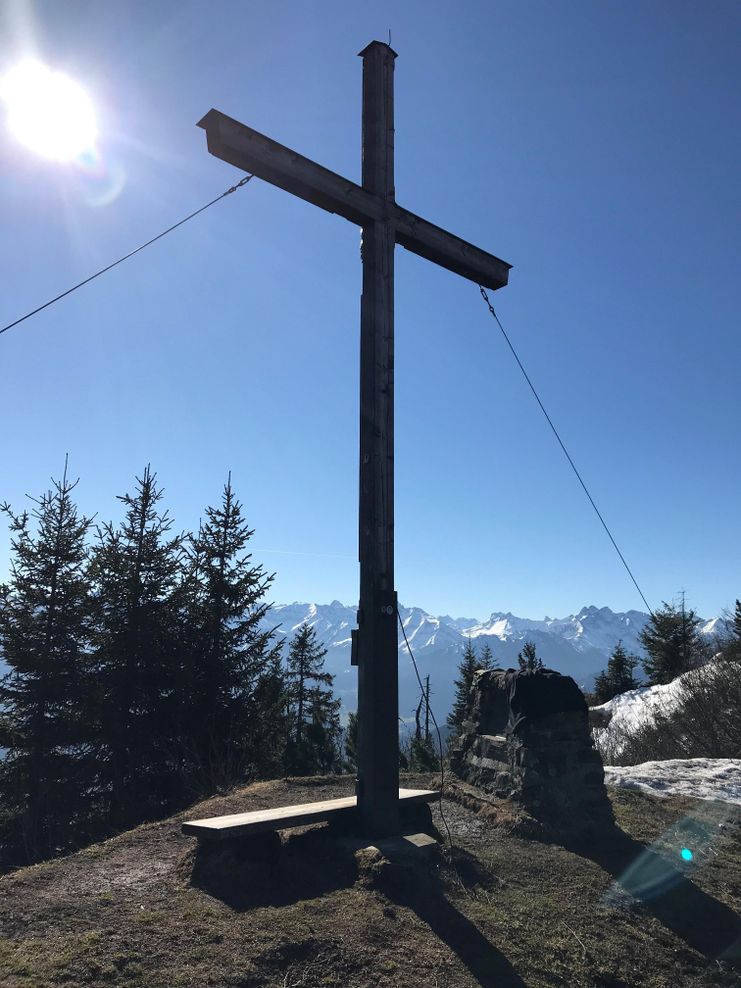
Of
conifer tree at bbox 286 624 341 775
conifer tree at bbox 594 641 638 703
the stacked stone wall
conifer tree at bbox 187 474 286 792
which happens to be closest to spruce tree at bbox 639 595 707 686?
conifer tree at bbox 594 641 638 703

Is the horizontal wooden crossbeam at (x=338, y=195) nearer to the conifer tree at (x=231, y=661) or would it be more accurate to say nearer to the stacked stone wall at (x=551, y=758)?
the stacked stone wall at (x=551, y=758)

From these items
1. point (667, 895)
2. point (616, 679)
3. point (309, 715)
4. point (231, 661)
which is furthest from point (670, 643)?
point (667, 895)

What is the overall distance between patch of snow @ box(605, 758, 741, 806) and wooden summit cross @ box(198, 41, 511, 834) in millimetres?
4867

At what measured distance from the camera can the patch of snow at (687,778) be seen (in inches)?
336

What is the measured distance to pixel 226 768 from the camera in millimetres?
9836

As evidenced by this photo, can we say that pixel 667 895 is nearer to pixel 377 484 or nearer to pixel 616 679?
pixel 377 484

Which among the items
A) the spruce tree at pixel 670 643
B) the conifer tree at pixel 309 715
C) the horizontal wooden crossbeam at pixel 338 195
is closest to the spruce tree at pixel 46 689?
the conifer tree at pixel 309 715

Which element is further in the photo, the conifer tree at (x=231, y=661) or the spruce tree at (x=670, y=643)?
the spruce tree at (x=670, y=643)

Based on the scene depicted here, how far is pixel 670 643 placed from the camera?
113 ft

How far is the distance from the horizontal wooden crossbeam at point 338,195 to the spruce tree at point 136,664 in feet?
32.2

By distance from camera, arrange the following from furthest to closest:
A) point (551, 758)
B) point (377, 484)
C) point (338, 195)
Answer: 1. point (551, 758)
2. point (338, 195)
3. point (377, 484)

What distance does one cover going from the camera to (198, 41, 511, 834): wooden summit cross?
5.68 meters

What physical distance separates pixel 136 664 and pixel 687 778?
10791 millimetres

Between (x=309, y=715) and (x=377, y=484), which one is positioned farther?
(x=309, y=715)
